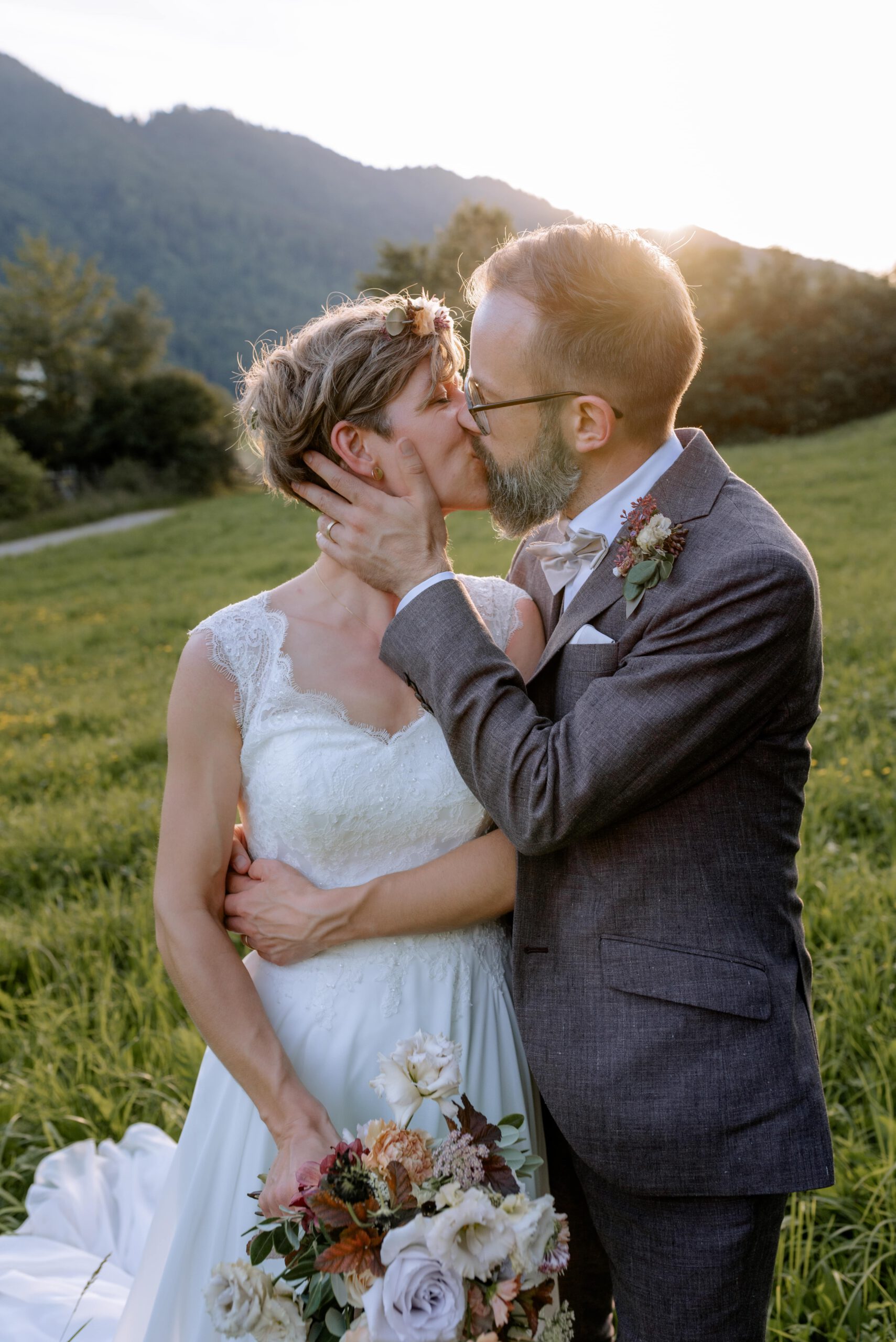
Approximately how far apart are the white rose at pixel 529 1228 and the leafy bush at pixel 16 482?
100 feet

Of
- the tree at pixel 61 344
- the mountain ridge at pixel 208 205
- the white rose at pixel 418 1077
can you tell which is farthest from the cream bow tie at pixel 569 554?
the mountain ridge at pixel 208 205

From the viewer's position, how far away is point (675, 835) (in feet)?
5.76

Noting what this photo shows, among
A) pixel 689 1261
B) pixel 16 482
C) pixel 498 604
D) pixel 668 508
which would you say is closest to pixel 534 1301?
pixel 689 1261

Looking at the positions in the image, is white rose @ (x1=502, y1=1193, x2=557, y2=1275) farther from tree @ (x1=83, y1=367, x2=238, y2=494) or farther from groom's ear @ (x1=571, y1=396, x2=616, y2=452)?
tree @ (x1=83, y1=367, x2=238, y2=494)

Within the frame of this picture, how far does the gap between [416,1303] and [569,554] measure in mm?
1424

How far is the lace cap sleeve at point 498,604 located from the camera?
2283 mm

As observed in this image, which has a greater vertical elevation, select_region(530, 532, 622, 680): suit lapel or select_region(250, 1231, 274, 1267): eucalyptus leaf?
select_region(530, 532, 622, 680): suit lapel

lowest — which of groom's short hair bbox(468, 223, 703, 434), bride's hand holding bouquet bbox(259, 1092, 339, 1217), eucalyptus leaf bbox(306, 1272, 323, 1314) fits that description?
bride's hand holding bouquet bbox(259, 1092, 339, 1217)

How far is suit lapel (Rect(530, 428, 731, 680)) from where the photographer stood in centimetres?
186

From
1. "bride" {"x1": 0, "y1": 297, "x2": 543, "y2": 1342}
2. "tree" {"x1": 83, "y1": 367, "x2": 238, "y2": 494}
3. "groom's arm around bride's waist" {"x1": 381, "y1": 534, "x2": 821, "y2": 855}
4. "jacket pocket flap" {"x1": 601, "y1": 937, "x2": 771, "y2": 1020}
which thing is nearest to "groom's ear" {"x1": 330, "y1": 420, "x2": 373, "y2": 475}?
"bride" {"x1": 0, "y1": 297, "x2": 543, "y2": 1342}

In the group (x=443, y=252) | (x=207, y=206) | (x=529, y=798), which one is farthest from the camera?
(x=207, y=206)

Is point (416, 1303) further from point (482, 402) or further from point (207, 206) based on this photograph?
point (207, 206)

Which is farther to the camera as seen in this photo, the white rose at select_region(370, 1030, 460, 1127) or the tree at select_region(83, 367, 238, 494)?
the tree at select_region(83, 367, 238, 494)

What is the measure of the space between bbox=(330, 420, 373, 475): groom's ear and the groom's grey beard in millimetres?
254
